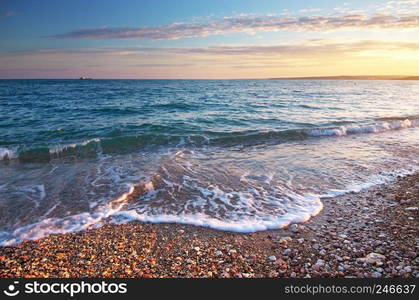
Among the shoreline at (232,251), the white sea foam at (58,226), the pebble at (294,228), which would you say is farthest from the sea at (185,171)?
the shoreline at (232,251)

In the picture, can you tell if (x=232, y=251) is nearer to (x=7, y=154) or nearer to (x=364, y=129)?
(x=7, y=154)

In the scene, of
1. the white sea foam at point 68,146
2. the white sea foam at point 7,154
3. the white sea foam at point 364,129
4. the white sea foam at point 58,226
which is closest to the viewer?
the white sea foam at point 58,226

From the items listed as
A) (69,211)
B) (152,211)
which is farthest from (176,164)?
(69,211)

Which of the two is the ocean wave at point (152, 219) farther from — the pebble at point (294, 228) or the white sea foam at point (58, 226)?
the pebble at point (294, 228)

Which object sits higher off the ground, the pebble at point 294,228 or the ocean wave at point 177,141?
the ocean wave at point 177,141

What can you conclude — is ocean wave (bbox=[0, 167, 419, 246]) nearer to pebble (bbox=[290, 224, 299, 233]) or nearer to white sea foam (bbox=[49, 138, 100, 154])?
pebble (bbox=[290, 224, 299, 233])

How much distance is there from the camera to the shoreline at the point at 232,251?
3.65 m

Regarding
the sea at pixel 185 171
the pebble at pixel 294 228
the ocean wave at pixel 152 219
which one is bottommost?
the pebble at pixel 294 228

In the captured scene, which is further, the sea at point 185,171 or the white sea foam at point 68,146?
the white sea foam at point 68,146

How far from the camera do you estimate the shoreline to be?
12.0 ft

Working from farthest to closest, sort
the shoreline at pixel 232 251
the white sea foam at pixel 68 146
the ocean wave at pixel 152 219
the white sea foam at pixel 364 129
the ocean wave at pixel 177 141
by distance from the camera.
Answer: the white sea foam at pixel 364 129 → the white sea foam at pixel 68 146 → the ocean wave at pixel 177 141 → the ocean wave at pixel 152 219 → the shoreline at pixel 232 251

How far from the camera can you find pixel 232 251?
4180 millimetres

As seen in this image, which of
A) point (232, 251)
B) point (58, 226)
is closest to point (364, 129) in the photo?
point (232, 251)

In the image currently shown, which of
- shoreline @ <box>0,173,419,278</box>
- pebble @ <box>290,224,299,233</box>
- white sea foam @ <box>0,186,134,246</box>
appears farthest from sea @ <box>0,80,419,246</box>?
shoreline @ <box>0,173,419,278</box>
